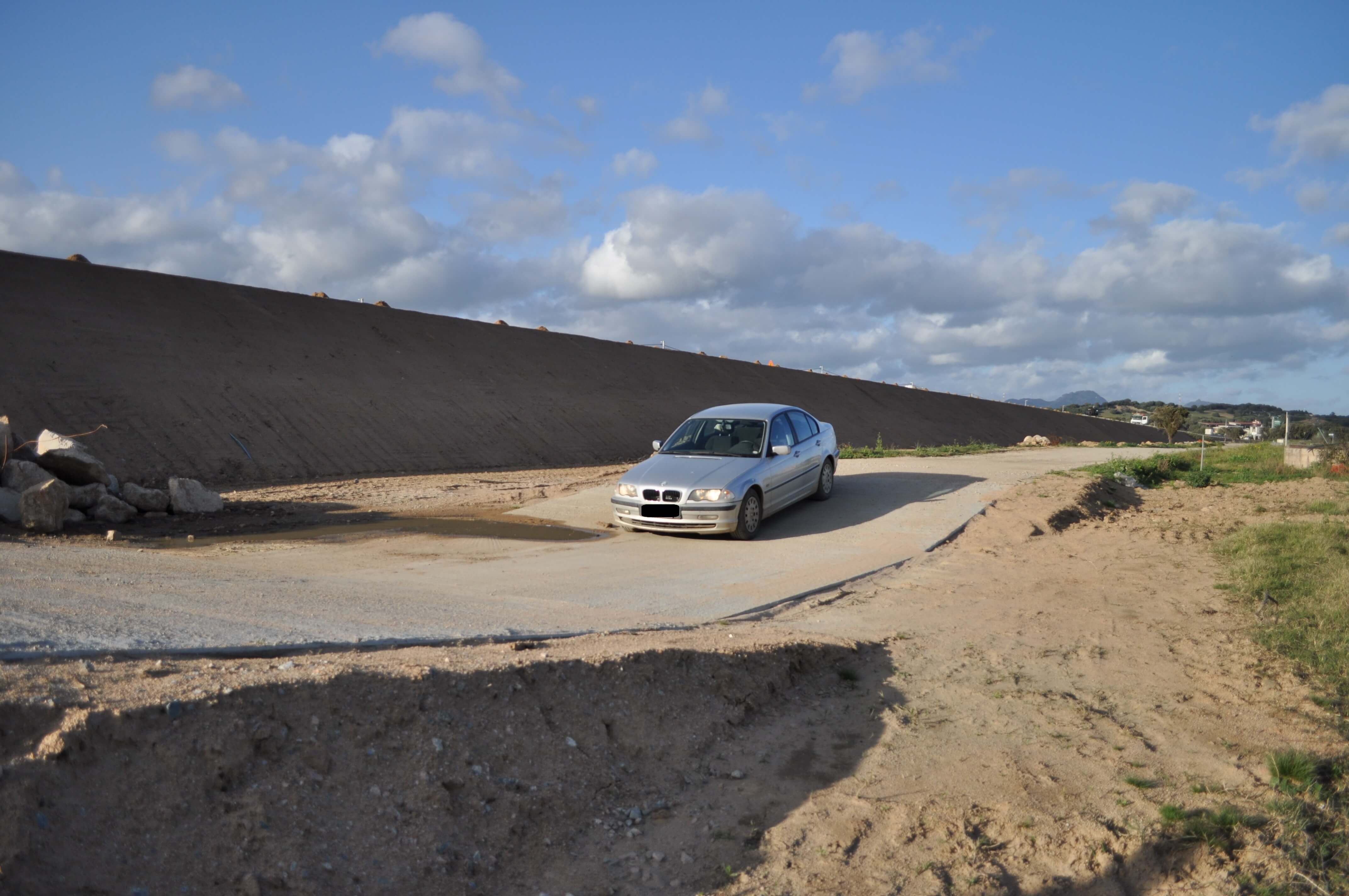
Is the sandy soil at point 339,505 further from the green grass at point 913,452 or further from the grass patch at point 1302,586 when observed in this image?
the grass patch at point 1302,586

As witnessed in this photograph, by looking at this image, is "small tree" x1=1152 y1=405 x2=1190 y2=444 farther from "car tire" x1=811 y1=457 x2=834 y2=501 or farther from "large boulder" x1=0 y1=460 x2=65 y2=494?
"large boulder" x1=0 y1=460 x2=65 y2=494

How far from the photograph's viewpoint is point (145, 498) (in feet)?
39.7

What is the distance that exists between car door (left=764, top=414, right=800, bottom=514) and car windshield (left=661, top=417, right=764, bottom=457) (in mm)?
195

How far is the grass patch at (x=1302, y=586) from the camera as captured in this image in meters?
6.30

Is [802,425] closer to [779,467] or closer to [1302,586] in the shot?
[779,467]

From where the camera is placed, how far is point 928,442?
47.2m

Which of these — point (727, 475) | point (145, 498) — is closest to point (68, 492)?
point (145, 498)

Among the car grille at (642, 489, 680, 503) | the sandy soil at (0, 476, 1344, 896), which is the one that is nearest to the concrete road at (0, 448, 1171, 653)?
the car grille at (642, 489, 680, 503)

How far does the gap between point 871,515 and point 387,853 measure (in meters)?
9.94

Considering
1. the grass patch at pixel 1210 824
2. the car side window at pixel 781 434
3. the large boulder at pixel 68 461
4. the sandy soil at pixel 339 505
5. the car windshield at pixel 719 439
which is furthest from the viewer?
the car side window at pixel 781 434

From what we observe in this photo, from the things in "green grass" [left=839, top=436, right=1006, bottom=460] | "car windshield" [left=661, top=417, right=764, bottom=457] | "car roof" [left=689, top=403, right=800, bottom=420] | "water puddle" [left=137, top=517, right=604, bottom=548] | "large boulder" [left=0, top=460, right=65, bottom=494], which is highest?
"car roof" [left=689, top=403, right=800, bottom=420]

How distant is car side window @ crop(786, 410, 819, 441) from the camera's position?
13094mm

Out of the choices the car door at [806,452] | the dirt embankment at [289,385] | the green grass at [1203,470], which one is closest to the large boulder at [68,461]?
the dirt embankment at [289,385]

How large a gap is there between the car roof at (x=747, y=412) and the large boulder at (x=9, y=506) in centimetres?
830
